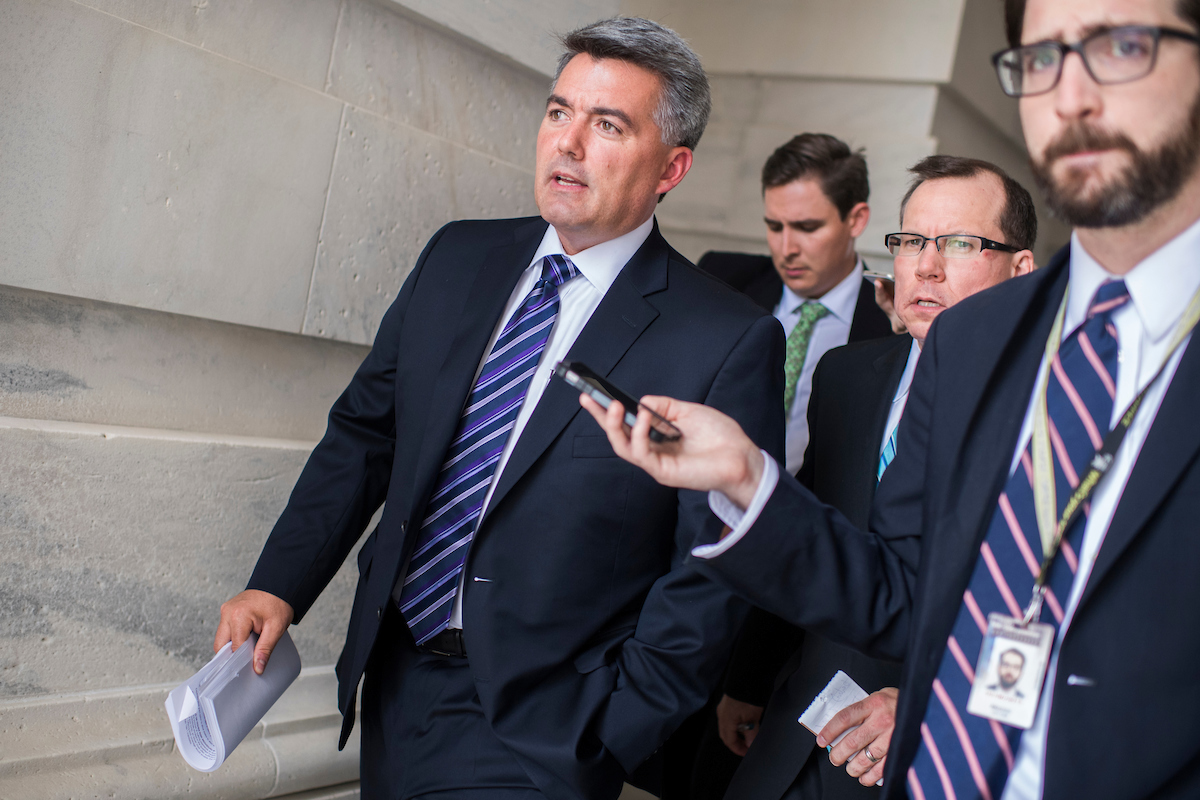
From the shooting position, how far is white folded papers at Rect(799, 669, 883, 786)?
186 centimetres

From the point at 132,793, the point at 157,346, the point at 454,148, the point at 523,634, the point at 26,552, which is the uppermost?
the point at 454,148

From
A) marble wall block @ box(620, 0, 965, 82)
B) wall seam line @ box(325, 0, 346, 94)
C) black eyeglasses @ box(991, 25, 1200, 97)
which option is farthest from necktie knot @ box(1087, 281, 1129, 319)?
marble wall block @ box(620, 0, 965, 82)

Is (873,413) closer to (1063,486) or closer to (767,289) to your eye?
(1063,486)

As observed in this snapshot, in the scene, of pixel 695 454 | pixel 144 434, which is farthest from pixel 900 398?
pixel 144 434

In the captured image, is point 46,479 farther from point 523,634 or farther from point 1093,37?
point 1093,37

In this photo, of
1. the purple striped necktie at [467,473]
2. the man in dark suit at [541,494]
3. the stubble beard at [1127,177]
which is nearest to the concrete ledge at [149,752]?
the man in dark suit at [541,494]

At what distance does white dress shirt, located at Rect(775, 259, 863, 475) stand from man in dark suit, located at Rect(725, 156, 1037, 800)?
0.90 metres

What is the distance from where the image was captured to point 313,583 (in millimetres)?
2242

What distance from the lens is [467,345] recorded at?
221 centimetres

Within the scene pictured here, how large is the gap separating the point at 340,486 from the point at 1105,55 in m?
1.80

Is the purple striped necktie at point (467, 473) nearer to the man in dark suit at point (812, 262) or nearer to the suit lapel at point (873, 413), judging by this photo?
the suit lapel at point (873, 413)

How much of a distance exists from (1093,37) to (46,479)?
2.30 metres

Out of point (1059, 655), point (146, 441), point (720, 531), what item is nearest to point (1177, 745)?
point (1059, 655)

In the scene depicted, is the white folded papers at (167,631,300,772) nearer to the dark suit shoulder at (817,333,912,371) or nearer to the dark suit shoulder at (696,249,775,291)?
the dark suit shoulder at (817,333,912,371)
